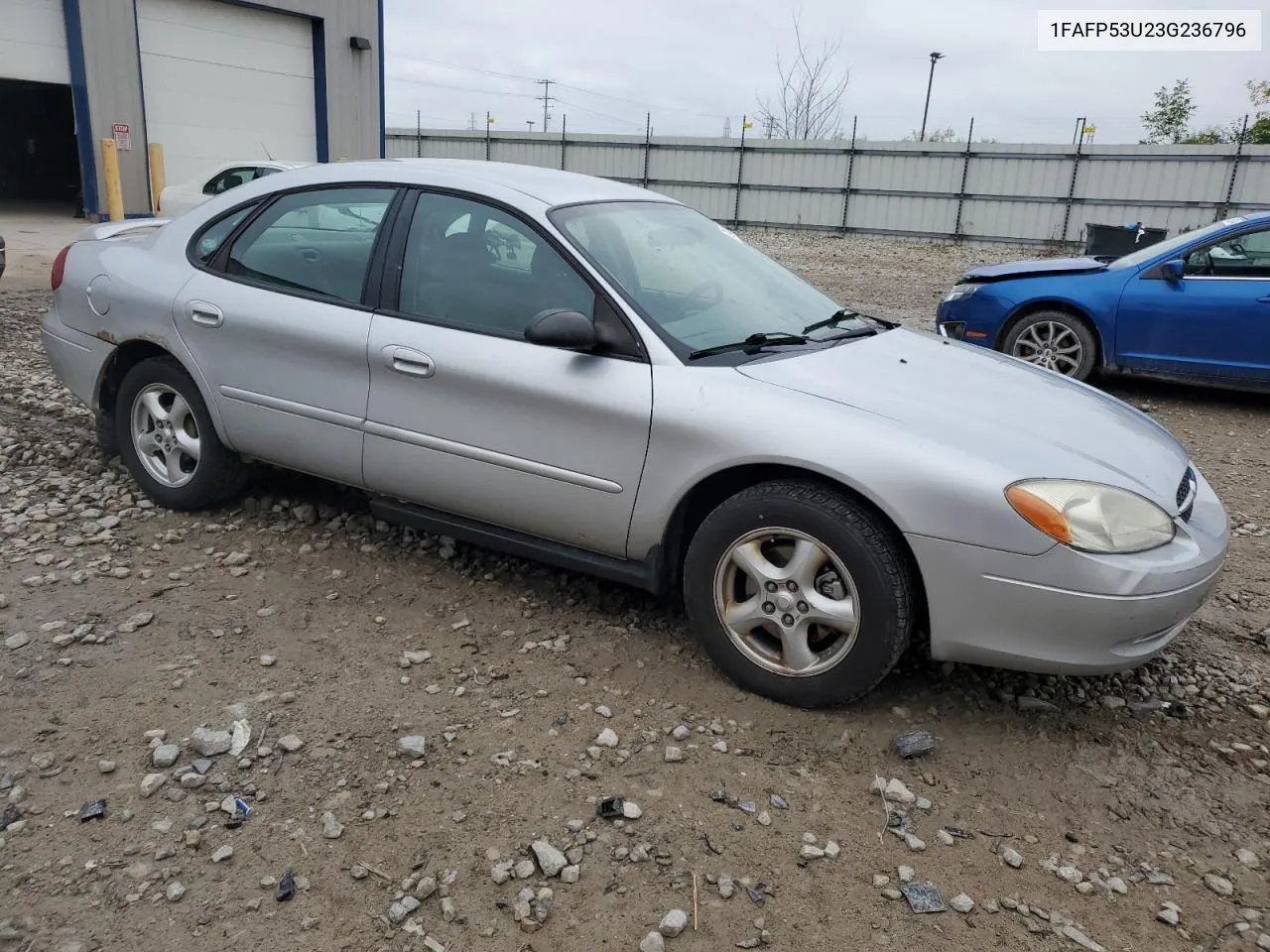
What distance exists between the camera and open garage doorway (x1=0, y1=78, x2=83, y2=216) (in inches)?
992

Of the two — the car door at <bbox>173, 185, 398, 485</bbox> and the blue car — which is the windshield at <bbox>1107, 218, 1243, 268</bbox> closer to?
the blue car

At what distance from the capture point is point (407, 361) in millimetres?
3566

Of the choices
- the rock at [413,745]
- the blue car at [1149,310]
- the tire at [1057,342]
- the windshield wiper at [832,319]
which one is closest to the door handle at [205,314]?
the rock at [413,745]

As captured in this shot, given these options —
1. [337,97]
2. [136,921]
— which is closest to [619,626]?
[136,921]

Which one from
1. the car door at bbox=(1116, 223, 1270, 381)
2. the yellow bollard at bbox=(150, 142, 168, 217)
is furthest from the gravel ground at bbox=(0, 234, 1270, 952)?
the yellow bollard at bbox=(150, 142, 168, 217)

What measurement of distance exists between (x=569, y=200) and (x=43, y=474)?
3.14m

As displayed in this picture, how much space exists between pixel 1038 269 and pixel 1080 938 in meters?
6.70

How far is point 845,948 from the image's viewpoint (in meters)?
2.19

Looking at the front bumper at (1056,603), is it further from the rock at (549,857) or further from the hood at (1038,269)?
the hood at (1038,269)

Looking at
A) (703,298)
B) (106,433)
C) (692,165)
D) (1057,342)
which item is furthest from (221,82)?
(703,298)

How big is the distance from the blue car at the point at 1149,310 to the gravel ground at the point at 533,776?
3.84 metres

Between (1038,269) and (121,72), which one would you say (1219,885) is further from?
(121,72)

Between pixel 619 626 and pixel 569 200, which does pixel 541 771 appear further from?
pixel 569 200

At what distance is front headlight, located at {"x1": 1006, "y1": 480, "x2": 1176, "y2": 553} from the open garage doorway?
91.2 ft
